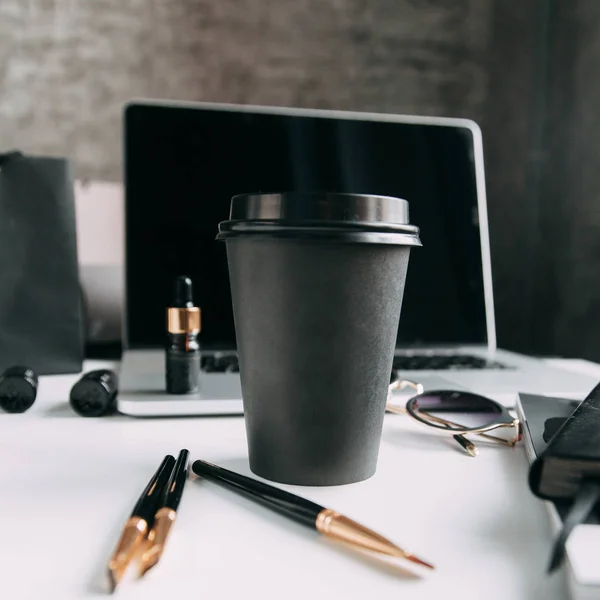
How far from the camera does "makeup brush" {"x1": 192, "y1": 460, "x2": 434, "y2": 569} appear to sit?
9.2 inches

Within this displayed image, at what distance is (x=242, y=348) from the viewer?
33 centimetres

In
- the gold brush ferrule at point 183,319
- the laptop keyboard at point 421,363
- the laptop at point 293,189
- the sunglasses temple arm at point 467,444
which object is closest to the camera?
the sunglasses temple arm at point 467,444

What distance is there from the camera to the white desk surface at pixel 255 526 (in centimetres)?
22

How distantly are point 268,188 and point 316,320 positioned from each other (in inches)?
19.3

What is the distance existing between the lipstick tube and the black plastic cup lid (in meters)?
0.21

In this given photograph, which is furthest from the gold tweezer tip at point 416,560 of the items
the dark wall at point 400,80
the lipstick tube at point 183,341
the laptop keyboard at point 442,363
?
the dark wall at point 400,80

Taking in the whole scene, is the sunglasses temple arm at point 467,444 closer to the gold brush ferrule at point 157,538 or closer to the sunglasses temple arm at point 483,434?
the sunglasses temple arm at point 483,434

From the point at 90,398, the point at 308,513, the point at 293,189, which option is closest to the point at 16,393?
the point at 90,398

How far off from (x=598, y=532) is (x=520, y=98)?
100 centimetres

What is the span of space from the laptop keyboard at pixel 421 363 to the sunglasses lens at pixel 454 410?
15 cm

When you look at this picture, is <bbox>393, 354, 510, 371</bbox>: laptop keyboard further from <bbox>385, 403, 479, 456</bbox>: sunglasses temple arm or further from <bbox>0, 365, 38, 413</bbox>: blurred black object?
<bbox>0, 365, 38, 413</bbox>: blurred black object

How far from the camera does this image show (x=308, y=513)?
0.27 meters

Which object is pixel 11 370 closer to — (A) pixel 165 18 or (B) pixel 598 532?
(B) pixel 598 532

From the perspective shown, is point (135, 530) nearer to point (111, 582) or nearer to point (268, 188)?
point (111, 582)
